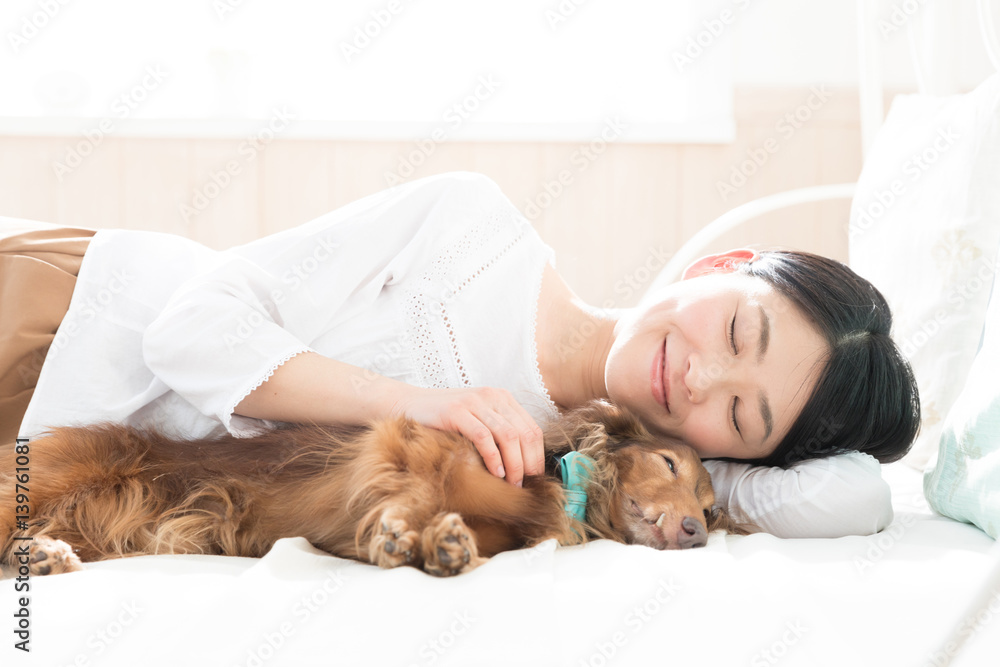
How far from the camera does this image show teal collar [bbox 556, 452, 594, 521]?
1.27m

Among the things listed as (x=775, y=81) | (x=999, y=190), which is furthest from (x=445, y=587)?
(x=775, y=81)

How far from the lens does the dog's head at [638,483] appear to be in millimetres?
1245

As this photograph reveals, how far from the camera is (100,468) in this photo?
1229 millimetres

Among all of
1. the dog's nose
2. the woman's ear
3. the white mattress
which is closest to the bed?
the white mattress

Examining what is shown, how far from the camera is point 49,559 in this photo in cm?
104

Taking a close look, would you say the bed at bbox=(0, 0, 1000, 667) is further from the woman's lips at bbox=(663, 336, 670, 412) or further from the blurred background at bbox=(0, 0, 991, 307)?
the blurred background at bbox=(0, 0, 991, 307)

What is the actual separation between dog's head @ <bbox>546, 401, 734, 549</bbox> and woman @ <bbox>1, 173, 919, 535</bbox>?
6cm

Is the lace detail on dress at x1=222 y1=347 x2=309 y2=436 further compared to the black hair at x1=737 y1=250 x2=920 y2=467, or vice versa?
the black hair at x1=737 y1=250 x2=920 y2=467

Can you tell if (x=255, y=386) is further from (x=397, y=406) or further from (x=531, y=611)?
(x=531, y=611)

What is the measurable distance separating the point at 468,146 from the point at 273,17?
37.6 inches

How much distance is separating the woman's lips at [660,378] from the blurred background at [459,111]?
5.33 feet

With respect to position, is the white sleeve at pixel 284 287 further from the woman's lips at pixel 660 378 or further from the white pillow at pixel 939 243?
the white pillow at pixel 939 243

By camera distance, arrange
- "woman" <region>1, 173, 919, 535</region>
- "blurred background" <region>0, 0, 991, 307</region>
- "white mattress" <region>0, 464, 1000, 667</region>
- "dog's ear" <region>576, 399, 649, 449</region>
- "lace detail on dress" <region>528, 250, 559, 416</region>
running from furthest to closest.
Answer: "blurred background" <region>0, 0, 991, 307</region> < "lace detail on dress" <region>528, 250, 559, 416</region> < "dog's ear" <region>576, 399, 649, 449</region> < "woman" <region>1, 173, 919, 535</region> < "white mattress" <region>0, 464, 1000, 667</region>

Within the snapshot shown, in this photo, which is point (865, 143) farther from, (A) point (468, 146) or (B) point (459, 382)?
(B) point (459, 382)
